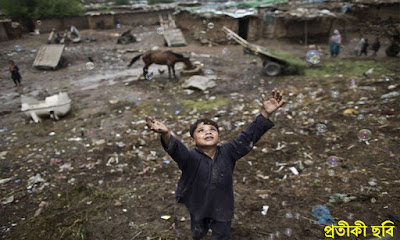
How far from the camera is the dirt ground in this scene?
3.12m

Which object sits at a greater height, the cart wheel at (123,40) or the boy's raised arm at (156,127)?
the boy's raised arm at (156,127)

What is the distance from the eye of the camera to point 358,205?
10.0 ft

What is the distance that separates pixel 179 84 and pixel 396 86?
6.25 meters

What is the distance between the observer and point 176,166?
4430mm

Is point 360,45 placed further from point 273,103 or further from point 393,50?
point 273,103

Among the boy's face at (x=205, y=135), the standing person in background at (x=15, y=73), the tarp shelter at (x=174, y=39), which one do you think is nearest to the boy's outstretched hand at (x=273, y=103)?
the boy's face at (x=205, y=135)

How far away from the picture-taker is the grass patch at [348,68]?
825 centimetres

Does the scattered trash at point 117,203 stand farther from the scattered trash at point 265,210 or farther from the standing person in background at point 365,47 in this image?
the standing person in background at point 365,47

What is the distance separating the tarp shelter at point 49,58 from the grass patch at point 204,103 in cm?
782

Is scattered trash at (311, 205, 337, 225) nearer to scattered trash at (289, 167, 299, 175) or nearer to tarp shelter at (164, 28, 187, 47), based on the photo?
scattered trash at (289, 167, 299, 175)

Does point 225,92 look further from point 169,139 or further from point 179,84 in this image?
point 169,139

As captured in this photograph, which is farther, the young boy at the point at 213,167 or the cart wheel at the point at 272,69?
the cart wheel at the point at 272,69

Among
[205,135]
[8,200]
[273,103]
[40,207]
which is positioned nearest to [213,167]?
[205,135]

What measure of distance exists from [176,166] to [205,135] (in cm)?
256
